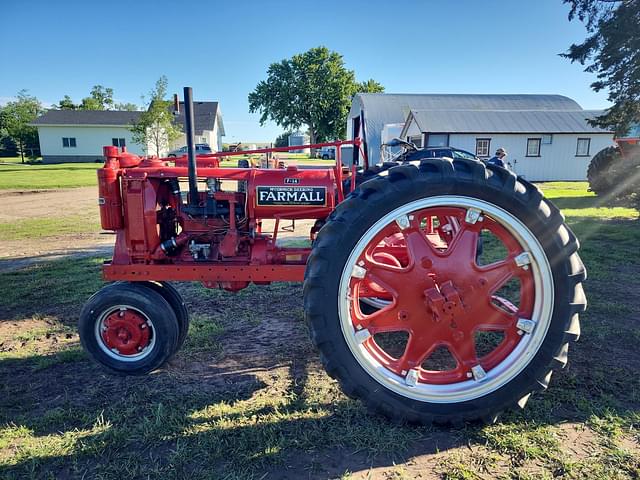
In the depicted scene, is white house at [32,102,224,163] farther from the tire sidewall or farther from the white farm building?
the tire sidewall

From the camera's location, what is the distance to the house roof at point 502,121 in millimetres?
23625

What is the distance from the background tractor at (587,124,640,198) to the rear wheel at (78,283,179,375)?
12434 mm

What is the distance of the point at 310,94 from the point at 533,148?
3726 cm

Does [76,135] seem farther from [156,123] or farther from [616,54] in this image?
[616,54]

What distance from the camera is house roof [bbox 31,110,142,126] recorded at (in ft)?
153

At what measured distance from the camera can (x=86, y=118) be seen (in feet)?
158

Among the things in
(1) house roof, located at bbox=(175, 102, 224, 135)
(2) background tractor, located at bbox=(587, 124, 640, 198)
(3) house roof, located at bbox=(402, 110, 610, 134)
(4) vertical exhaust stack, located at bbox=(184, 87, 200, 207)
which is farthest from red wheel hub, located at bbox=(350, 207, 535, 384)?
(1) house roof, located at bbox=(175, 102, 224, 135)

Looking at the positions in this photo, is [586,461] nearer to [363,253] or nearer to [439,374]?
[439,374]

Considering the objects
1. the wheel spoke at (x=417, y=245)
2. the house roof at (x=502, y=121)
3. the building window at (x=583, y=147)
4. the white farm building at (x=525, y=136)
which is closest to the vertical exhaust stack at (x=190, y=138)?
the wheel spoke at (x=417, y=245)

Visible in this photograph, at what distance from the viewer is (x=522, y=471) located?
2.20 meters

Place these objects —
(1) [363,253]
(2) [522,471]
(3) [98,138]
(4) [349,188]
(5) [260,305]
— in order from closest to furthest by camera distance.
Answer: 1. (2) [522,471]
2. (1) [363,253]
3. (4) [349,188]
4. (5) [260,305]
5. (3) [98,138]

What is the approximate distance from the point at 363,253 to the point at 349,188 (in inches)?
47.1

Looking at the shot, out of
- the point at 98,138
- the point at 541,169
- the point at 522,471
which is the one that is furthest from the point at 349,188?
the point at 98,138

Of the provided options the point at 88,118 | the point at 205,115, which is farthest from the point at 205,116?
the point at 88,118
